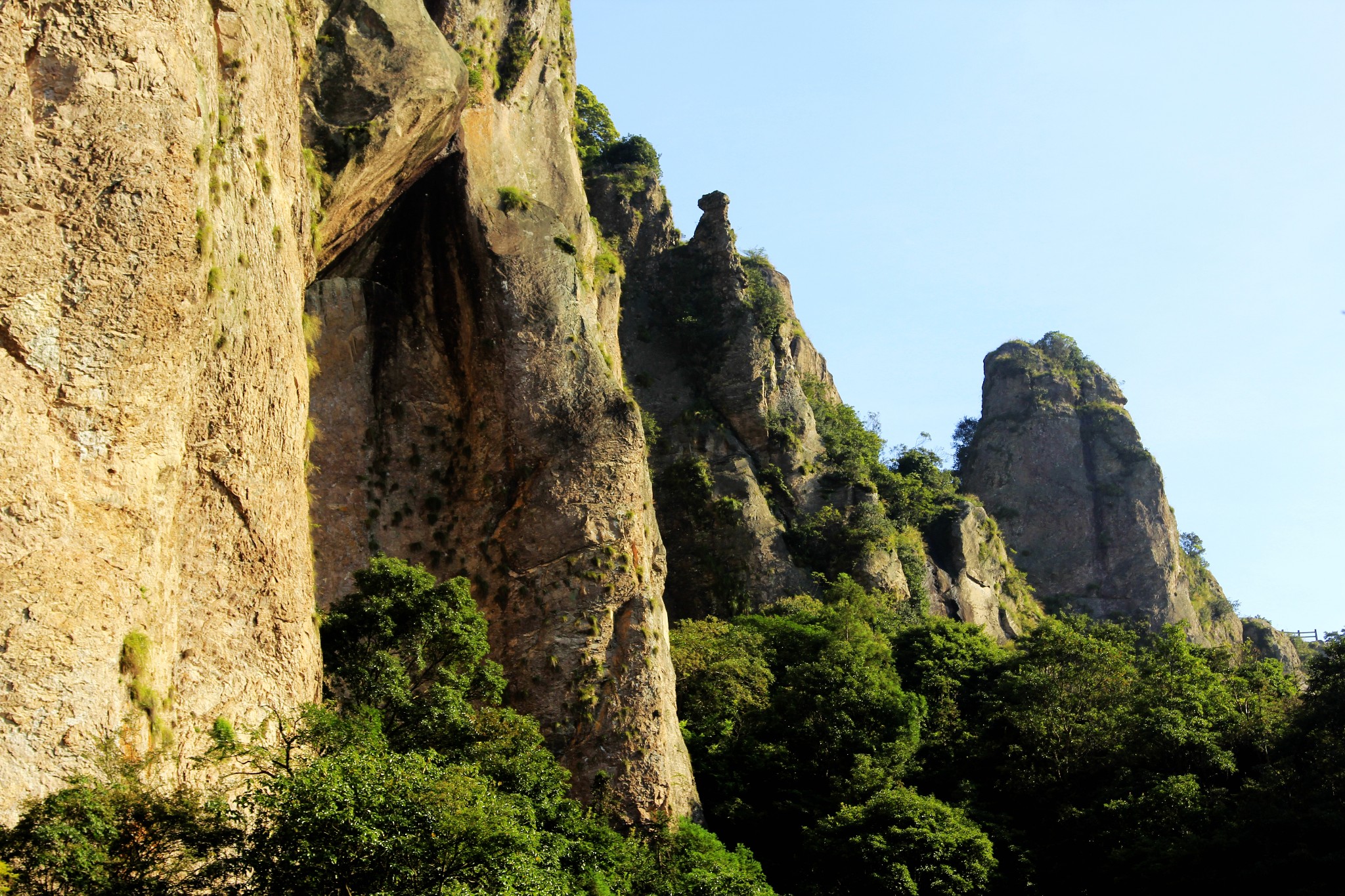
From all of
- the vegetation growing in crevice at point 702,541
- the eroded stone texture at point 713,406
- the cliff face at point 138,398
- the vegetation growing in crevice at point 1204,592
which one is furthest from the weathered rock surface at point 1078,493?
the cliff face at point 138,398

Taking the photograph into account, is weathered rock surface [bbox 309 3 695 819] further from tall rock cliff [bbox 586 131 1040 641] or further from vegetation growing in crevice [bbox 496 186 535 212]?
tall rock cliff [bbox 586 131 1040 641]

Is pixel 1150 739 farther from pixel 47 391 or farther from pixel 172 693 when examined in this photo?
pixel 47 391

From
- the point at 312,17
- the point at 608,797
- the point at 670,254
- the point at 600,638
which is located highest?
the point at 670,254

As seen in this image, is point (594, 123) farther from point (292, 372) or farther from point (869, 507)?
point (292, 372)

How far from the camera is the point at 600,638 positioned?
35344mm

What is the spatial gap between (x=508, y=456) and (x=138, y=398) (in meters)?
16.1

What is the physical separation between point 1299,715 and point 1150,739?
4089 mm

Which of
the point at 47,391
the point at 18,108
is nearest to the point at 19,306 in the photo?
the point at 47,391

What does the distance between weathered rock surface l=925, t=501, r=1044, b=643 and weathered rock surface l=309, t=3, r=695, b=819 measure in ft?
90.6

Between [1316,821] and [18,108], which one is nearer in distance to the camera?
[18,108]

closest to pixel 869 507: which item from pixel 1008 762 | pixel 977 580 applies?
pixel 977 580

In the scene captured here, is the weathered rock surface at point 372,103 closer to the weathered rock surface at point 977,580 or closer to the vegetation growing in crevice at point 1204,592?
the weathered rock surface at point 977,580

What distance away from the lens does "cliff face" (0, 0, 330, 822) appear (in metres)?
18.8

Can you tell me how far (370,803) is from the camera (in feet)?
63.7
